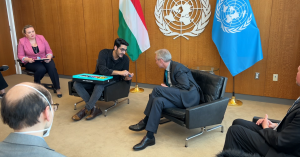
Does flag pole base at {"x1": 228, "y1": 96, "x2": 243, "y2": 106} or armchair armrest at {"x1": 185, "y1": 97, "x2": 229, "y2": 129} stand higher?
armchair armrest at {"x1": 185, "y1": 97, "x2": 229, "y2": 129}

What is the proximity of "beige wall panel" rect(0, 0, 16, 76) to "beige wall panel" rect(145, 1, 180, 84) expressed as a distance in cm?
410

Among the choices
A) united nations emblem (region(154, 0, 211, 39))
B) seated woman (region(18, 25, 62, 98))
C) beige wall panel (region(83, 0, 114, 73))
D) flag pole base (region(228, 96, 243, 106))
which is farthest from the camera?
beige wall panel (region(83, 0, 114, 73))

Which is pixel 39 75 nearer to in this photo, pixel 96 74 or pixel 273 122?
pixel 96 74

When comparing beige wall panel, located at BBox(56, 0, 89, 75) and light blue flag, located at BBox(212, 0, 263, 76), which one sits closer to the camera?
light blue flag, located at BBox(212, 0, 263, 76)

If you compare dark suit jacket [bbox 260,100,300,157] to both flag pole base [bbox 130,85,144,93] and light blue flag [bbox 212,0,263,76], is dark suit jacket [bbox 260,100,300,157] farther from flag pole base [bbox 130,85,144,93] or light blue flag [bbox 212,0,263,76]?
flag pole base [bbox 130,85,144,93]

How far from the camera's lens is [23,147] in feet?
3.06

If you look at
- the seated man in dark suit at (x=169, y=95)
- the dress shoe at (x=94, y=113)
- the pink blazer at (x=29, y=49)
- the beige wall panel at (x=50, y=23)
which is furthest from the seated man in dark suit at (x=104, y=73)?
the beige wall panel at (x=50, y=23)

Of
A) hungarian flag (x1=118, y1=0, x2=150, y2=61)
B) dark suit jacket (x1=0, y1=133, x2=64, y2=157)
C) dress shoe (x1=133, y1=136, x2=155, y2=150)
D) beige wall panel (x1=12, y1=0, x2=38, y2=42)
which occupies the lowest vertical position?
dress shoe (x1=133, y1=136, x2=155, y2=150)

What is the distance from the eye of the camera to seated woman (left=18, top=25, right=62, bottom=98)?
14.6ft

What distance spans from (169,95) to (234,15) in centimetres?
190

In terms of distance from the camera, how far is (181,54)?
4.66m

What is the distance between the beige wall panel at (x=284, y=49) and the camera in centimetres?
370

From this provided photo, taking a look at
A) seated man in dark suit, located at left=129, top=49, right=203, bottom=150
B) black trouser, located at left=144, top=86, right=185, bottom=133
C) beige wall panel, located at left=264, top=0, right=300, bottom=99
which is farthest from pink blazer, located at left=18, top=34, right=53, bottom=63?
beige wall panel, located at left=264, top=0, right=300, bottom=99

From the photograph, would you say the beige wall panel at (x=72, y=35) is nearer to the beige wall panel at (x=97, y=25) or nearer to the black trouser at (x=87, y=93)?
the beige wall panel at (x=97, y=25)
